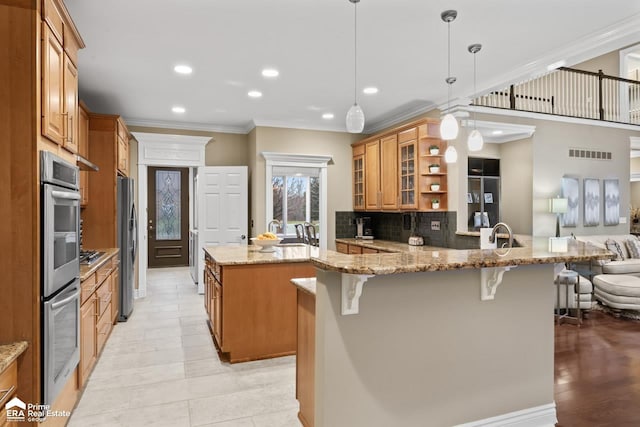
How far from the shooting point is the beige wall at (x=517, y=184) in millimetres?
6754

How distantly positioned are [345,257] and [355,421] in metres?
0.85

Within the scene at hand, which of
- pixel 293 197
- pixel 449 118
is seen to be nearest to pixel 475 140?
pixel 449 118

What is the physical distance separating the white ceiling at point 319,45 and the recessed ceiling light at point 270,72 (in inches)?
3.4

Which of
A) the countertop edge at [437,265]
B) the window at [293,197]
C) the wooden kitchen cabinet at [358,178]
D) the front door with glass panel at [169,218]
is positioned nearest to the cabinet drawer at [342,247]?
the wooden kitchen cabinet at [358,178]

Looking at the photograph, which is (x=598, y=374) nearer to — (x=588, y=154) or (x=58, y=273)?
(x=58, y=273)

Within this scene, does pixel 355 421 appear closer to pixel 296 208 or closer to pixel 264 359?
pixel 264 359

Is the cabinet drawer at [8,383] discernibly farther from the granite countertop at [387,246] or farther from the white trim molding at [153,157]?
the white trim molding at [153,157]

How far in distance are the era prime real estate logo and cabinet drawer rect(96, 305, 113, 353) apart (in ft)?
5.20

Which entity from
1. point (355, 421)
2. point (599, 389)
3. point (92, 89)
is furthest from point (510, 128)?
point (92, 89)

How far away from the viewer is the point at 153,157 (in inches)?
239

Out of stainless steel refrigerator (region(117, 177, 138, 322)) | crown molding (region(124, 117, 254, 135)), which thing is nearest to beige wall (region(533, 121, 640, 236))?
crown molding (region(124, 117, 254, 135))

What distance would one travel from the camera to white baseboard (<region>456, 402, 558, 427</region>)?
7.50 feet

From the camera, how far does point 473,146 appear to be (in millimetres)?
3672

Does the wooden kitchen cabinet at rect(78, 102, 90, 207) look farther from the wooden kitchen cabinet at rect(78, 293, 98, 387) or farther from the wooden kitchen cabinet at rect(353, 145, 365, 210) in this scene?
the wooden kitchen cabinet at rect(353, 145, 365, 210)
